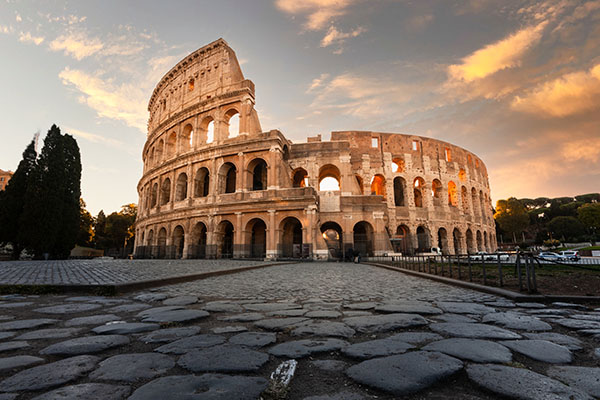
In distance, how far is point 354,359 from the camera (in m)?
1.66

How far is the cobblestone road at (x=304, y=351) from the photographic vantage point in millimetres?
1252

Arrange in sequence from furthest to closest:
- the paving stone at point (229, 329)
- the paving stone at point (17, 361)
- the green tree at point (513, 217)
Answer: the green tree at point (513, 217) < the paving stone at point (229, 329) < the paving stone at point (17, 361)

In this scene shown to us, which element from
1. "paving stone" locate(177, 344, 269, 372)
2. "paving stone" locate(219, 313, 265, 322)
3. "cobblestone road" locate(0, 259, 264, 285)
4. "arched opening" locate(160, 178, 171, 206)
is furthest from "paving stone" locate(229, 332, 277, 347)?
"arched opening" locate(160, 178, 171, 206)

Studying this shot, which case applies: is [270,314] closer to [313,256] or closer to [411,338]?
[411,338]

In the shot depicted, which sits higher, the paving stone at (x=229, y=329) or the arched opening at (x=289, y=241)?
the arched opening at (x=289, y=241)

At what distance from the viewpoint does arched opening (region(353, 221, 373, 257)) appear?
21797 mm

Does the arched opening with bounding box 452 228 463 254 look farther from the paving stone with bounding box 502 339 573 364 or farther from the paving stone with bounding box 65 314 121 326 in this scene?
the paving stone with bounding box 65 314 121 326

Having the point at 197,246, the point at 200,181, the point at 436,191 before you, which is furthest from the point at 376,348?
the point at 436,191

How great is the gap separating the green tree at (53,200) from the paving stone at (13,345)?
953 inches

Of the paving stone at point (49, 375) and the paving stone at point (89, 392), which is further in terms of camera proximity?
the paving stone at point (49, 375)

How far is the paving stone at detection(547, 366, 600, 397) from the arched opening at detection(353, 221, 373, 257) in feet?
66.3

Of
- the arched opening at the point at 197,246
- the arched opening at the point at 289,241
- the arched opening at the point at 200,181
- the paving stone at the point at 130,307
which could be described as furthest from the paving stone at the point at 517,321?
the arched opening at the point at 200,181

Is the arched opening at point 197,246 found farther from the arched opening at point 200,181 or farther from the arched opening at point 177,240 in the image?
the arched opening at point 200,181

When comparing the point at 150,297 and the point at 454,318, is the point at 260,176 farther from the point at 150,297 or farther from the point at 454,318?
the point at 454,318
